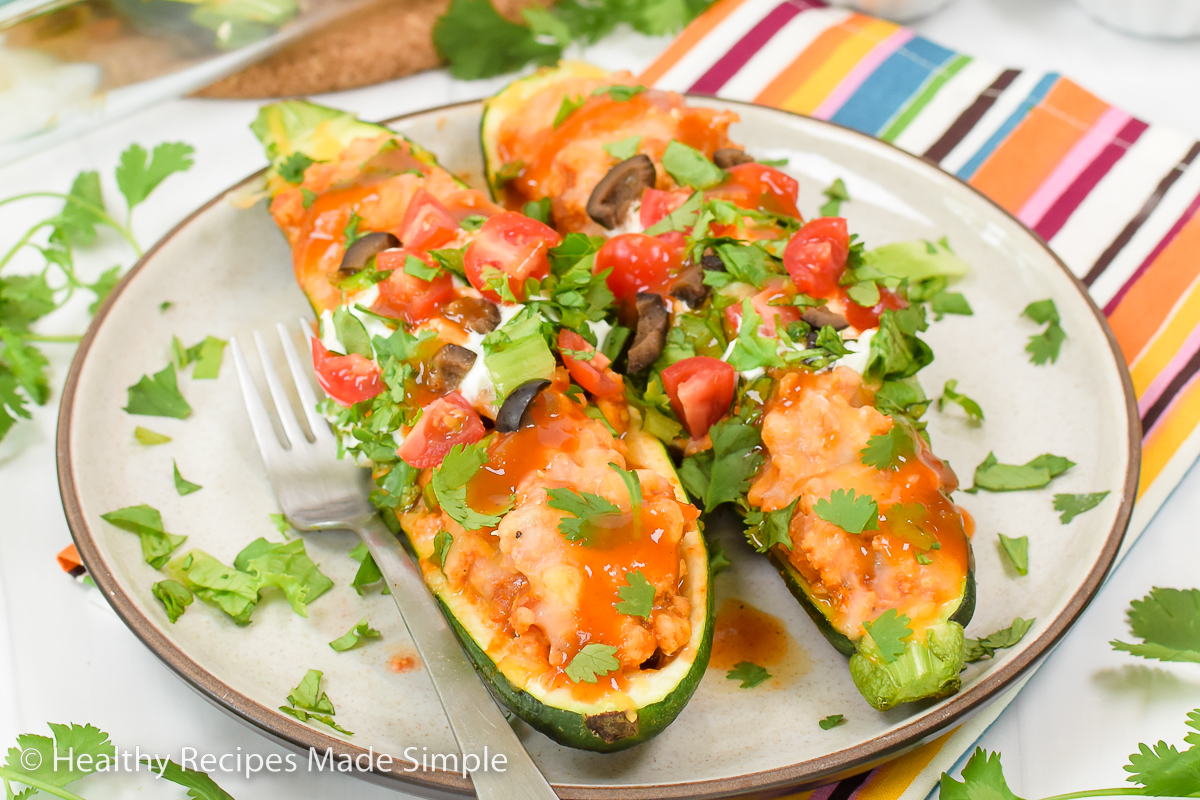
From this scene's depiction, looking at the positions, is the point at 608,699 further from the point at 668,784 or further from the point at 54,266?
the point at 54,266

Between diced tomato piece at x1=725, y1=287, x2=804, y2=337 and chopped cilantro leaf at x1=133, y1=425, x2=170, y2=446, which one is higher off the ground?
diced tomato piece at x1=725, y1=287, x2=804, y2=337

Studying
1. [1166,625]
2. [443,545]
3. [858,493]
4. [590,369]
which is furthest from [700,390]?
[1166,625]

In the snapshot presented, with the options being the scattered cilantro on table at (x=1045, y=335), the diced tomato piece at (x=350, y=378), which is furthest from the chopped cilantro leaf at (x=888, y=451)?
the diced tomato piece at (x=350, y=378)

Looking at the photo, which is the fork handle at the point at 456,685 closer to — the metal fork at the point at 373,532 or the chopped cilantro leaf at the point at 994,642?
the metal fork at the point at 373,532

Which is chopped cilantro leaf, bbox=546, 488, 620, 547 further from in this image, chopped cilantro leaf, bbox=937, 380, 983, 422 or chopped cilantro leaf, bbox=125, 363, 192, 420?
chopped cilantro leaf, bbox=125, 363, 192, 420

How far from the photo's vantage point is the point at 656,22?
562cm

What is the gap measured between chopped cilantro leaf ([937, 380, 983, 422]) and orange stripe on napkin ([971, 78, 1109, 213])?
1.30 metres

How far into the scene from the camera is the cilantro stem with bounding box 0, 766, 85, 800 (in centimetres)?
277

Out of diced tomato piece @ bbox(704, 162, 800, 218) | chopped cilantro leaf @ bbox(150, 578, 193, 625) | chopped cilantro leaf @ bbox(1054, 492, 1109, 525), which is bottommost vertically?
chopped cilantro leaf @ bbox(1054, 492, 1109, 525)

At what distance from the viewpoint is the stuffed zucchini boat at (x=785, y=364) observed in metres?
2.77

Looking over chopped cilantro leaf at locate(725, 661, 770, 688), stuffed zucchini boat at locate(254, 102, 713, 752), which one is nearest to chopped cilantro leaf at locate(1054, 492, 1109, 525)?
chopped cilantro leaf at locate(725, 661, 770, 688)

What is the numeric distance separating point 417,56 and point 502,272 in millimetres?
2762

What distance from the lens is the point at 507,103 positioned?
4.33 meters

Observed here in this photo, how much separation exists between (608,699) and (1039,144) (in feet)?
11.6
